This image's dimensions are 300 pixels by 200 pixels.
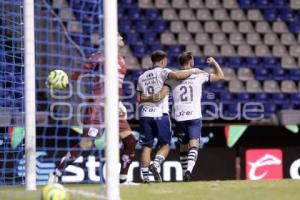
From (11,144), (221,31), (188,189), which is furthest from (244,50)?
(188,189)

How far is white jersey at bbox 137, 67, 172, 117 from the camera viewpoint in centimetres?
796

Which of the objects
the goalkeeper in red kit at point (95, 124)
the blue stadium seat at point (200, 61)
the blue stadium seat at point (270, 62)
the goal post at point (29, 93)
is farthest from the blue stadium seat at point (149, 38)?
the goal post at point (29, 93)

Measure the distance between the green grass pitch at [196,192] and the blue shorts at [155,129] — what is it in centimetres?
101

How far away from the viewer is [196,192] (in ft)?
20.6

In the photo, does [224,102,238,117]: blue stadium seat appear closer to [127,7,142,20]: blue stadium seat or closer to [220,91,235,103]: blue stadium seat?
[220,91,235,103]: blue stadium seat

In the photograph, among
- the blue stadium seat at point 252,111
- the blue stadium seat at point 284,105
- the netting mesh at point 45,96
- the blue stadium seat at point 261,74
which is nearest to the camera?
the netting mesh at point 45,96

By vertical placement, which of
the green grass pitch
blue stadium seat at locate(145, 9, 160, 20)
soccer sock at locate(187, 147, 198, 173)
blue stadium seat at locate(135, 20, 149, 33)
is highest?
blue stadium seat at locate(145, 9, 160, 20)

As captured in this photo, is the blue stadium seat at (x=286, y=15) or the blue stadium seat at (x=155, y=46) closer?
the blue stadium seat at (x=155, y=46)

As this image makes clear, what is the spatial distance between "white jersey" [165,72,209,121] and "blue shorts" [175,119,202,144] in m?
0.05

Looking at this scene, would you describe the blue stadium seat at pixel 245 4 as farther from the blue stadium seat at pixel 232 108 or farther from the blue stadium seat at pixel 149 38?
the blue stadium seat at pixel 232 108

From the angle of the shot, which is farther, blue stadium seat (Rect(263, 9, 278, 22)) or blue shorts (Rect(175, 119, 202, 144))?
blue stadium seat (Rect(263, 9, 278, 22))

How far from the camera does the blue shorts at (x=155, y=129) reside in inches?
316

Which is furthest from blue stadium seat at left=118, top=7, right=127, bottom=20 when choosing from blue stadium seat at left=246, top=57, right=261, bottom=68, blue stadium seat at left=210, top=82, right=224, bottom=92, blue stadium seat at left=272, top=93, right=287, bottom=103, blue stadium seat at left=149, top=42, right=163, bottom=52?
blue stadium seat at left=272, top=93, right=287, bottom=103

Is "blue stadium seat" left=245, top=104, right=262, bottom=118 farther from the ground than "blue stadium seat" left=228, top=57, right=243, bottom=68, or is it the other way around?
"blue stadium seat" left=228, top=57, right=243, bottom=68
